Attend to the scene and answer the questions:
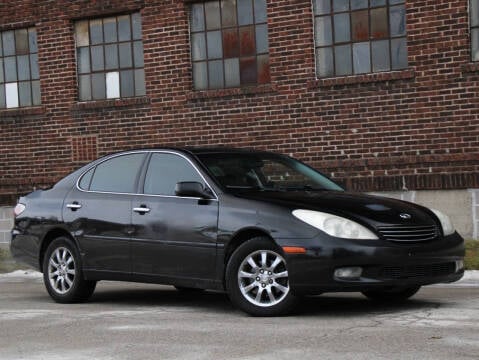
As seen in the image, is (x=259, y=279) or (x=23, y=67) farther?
(x=23, y=67)

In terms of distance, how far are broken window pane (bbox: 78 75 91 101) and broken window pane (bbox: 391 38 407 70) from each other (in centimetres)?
555

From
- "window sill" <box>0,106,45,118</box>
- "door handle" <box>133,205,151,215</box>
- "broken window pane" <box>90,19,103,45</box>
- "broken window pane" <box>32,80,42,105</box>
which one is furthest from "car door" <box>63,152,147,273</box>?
"broken window pane" <box>32,80,42,105</box>

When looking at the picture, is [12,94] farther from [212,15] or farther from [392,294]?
[392,294]

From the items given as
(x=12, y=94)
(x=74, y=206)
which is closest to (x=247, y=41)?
(x=12, y=94)

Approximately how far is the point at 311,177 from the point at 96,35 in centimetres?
873

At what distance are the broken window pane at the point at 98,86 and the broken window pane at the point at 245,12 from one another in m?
2.82

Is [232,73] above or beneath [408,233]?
above

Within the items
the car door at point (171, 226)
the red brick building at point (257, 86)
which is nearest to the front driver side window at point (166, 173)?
the car door at point (171, 226)

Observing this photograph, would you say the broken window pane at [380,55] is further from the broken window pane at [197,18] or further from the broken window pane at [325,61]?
the broken window pane at [197,18]

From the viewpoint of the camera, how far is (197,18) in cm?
1662

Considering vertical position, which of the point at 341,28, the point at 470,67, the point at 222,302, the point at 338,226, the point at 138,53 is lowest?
the point at 222,302

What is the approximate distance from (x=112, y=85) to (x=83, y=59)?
2.57 ft

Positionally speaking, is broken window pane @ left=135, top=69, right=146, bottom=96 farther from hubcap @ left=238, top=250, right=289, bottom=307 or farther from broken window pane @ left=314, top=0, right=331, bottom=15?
hubcap @ left=238, top=250, right=289, bottom=307

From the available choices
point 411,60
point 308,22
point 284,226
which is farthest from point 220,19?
point 284,226
